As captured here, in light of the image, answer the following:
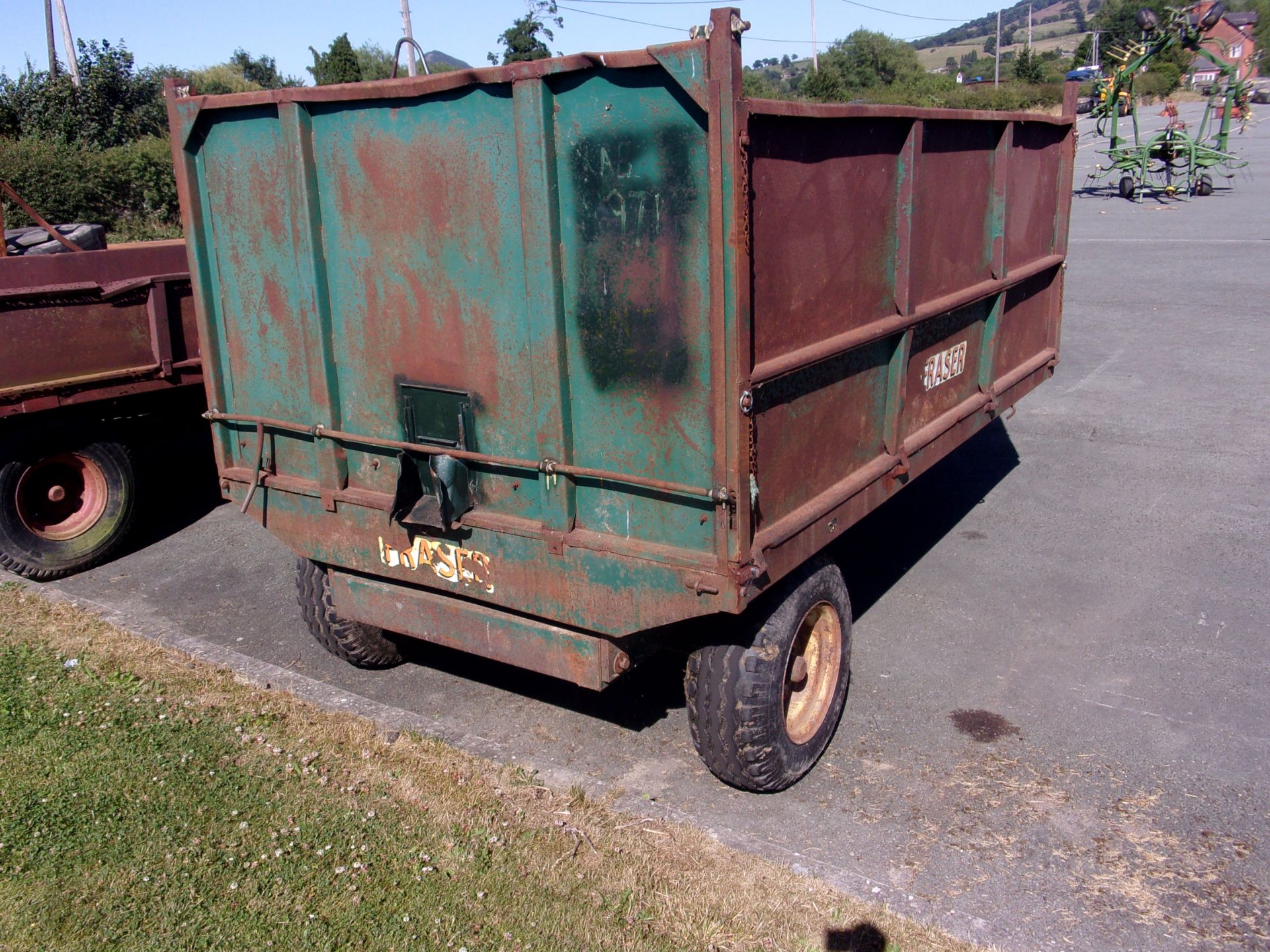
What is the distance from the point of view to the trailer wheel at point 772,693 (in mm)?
3838

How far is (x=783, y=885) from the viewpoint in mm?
3551

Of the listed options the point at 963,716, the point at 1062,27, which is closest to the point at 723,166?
the point at 963,716

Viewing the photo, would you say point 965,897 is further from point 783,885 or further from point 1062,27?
point 1062,27

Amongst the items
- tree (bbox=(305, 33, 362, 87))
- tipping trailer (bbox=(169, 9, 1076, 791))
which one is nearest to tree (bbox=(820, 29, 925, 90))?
tree (bbox=(305, 33, 362, 87))

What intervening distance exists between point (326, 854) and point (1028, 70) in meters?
66.0

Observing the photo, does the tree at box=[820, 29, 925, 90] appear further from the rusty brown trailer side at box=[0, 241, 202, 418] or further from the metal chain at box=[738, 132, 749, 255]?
the metal chain at box=[738, 132, 749, 255]

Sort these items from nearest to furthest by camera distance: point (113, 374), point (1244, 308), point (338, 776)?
point (338, 776)
point (113, 374)
point (1244, 308)

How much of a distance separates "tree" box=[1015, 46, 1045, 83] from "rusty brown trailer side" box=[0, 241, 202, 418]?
6137 cm

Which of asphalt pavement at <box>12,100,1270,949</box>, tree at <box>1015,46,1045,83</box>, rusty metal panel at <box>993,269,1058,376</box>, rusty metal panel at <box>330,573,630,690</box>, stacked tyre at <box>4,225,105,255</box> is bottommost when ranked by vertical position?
asphalt pavement at <box>12,100,1270,949</box>

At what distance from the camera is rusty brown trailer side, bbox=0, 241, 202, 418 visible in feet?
20.0

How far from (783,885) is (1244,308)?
11.5 metres

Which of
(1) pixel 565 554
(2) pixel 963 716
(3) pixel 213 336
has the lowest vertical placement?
(2) pixel 963 716

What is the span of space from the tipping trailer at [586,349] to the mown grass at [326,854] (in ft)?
1.73

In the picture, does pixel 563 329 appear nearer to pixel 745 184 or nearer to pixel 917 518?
pixel 745 184
